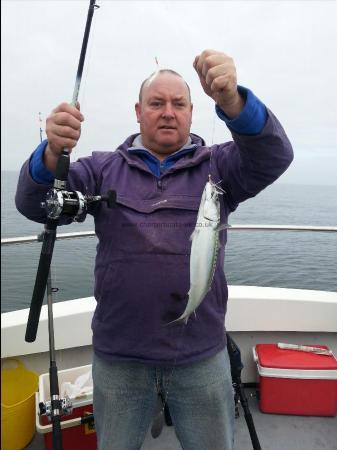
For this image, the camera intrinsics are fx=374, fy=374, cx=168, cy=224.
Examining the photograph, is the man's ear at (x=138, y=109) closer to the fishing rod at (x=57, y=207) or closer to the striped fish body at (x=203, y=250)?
the fishing rod at (x=57, y=207)

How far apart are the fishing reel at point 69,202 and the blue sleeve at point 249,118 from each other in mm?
599

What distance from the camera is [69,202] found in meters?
1.57

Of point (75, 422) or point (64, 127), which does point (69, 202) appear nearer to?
point (64, 127)

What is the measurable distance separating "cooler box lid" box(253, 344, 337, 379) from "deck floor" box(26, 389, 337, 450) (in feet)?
1.27

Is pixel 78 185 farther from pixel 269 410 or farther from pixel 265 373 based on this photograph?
pixel 269 410

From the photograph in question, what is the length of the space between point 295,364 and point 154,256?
2096mm

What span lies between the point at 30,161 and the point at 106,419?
1274mm

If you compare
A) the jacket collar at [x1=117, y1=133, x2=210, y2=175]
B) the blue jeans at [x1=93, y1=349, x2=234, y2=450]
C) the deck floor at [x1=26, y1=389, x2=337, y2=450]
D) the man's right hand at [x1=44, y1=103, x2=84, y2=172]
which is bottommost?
the deck floor at [x1=26, y1=389, x2=337, y2=450]

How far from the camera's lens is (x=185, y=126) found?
→ 187 centimetres

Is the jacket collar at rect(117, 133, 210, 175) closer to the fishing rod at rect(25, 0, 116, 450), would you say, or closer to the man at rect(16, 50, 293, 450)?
the man at rect(16, 50, 293, 450)

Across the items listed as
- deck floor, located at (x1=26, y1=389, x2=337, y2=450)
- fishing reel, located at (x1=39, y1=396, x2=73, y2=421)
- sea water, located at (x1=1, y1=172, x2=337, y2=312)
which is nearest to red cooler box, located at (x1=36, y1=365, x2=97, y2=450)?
fishing reel, located at (x1=39, y1=396, x2=73, y2=421)

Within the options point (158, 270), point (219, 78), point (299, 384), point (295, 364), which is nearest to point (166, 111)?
point (219, 78)

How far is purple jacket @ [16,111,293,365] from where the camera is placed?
1.71 meters

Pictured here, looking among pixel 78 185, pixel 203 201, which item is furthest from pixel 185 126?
pixel 78 185
